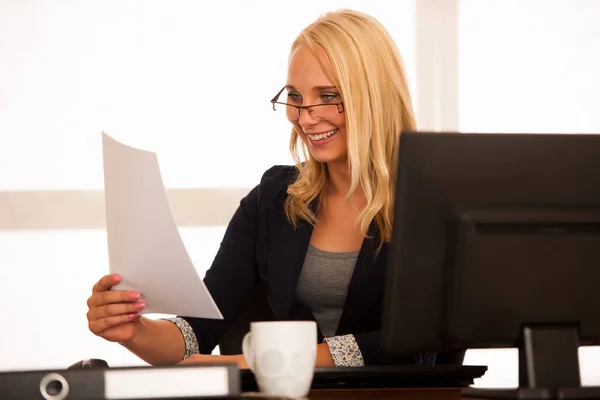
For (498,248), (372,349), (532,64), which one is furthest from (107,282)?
(532,64)

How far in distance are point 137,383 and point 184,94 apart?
2445 mm

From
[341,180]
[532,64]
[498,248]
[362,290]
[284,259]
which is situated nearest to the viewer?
[498,248]

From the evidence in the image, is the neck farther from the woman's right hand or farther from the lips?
the woman's right hand

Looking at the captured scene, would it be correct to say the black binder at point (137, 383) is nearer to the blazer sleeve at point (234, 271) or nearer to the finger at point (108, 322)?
the finger at point (108, 322)

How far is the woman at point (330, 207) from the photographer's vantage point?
1.87m

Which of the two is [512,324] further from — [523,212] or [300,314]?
[300,314]

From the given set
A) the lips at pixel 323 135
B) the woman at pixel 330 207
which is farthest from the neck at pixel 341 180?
the lips at pixel 323 135

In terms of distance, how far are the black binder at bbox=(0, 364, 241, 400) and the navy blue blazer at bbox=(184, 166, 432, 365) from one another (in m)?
0.79

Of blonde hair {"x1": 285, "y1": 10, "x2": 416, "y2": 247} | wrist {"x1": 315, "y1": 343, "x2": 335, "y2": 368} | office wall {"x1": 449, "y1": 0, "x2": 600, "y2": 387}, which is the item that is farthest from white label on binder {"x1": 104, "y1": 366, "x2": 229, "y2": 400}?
office wall {"x1": 449, "y1": 0, "x2": 600, "y2": 387}

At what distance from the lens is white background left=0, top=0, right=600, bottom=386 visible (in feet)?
10.4

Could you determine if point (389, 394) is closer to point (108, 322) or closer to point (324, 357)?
point (324, 357)

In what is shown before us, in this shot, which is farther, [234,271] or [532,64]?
[532,64]

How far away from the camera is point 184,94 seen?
10.7 ft

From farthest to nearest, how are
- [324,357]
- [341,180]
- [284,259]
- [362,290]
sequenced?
[341,180], [284,259], [362,290], [324,357]
